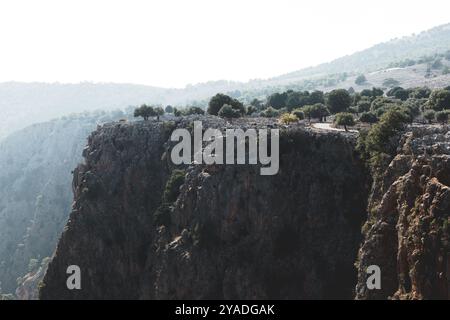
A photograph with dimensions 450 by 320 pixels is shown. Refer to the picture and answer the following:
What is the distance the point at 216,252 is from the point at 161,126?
2467 cm

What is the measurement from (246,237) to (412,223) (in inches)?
874

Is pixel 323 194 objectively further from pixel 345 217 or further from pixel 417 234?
pixel 417 234

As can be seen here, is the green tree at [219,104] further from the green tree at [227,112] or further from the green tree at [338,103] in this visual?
the green tree at [338,103]

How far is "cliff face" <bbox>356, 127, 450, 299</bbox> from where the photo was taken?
4559 cm

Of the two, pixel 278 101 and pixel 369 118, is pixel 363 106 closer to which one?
pixel 369 118

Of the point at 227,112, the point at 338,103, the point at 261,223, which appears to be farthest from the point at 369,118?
the point at 338,103

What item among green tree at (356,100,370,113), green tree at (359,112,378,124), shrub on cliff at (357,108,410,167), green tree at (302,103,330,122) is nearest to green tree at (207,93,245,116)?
green tree at (302,103,330,122)

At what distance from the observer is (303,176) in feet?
219

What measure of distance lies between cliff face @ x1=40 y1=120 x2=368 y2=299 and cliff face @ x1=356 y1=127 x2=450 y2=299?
22.5 feet

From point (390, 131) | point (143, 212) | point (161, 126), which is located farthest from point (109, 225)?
point (390, 131)

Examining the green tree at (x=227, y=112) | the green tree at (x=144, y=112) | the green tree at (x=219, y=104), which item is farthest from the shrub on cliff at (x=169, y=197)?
the green tree at (x=144, y=112)

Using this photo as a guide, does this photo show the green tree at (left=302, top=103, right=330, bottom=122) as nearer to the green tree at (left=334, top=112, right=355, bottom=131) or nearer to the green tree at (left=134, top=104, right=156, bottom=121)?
the green tree at (left=334, top=112, right=355, bottom=131)

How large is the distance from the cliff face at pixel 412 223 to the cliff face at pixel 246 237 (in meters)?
6.86

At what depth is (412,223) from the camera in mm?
48250
